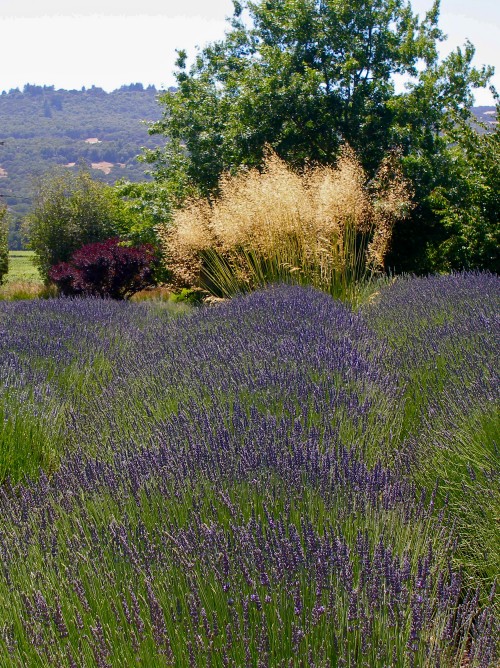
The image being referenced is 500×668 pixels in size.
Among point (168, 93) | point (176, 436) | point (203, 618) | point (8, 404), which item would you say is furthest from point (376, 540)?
point (168, 93)

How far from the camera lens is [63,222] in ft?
58.3

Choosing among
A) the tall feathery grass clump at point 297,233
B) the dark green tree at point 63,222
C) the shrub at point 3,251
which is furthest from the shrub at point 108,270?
the shrub at point 3,251

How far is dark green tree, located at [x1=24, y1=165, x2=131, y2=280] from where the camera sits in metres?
17.7

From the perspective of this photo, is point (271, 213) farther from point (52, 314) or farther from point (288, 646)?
point (288, 646)

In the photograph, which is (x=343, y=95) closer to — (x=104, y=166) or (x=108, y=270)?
(x=108, y=270)

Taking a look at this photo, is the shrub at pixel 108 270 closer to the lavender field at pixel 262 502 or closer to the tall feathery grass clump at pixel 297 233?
the tall feathery grass clump at pixel 297 233

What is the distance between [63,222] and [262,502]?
655 inches

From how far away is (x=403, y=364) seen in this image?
4.35m

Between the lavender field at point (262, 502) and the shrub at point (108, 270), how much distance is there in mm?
6701

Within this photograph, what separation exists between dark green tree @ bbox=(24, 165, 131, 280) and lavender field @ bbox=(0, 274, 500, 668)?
1296cm

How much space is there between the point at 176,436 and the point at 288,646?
1427mm

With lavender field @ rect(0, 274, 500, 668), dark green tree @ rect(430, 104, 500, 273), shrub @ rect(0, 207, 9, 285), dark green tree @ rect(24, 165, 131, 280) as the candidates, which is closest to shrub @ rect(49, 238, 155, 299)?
dark green tree @ rect(430, 104, 500, 273)

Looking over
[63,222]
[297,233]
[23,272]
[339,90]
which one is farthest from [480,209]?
[23,272]

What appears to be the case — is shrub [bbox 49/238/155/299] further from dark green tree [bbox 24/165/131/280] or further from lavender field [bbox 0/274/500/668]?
lavender field [bbox 0/274/500/668]
